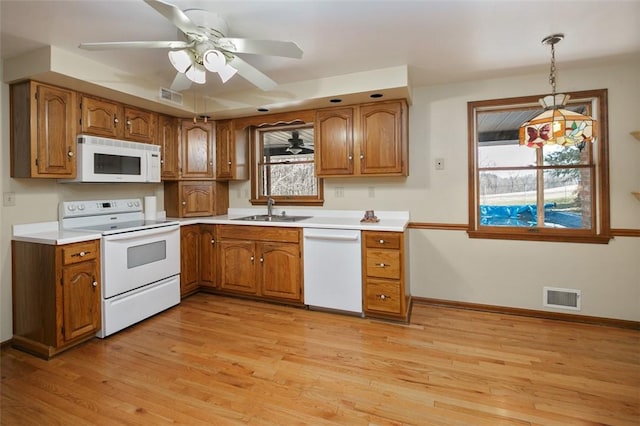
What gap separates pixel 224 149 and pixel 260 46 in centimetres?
226

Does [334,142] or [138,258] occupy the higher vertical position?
[334,142]

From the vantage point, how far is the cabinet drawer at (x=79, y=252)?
240cm

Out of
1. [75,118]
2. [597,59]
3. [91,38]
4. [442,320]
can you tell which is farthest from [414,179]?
[75,118]

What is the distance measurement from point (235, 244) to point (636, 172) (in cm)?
378

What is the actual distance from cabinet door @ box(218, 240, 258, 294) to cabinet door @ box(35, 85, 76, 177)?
1.56 m

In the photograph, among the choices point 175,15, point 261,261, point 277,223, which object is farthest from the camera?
point 261,261

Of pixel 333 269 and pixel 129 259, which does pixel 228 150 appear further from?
pixel 333 269

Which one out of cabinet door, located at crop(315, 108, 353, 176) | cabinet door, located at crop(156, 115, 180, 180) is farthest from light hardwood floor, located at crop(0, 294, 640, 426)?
cabinet door, located at crop(156, 115, 180, 180)

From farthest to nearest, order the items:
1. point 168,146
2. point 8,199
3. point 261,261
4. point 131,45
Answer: point 168,146 < point 261,261 < point 8,199 < point 131,45

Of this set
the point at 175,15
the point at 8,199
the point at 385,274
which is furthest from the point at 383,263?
the point at 8,199

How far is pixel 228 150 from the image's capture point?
3.96 metres

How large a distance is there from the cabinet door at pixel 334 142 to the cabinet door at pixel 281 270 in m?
0.90

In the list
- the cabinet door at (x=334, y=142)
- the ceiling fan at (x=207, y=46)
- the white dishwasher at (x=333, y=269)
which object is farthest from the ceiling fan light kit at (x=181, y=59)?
the white dishwasher at (x=333, y=269)

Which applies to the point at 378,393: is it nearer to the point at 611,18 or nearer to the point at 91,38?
the point at 611,18
